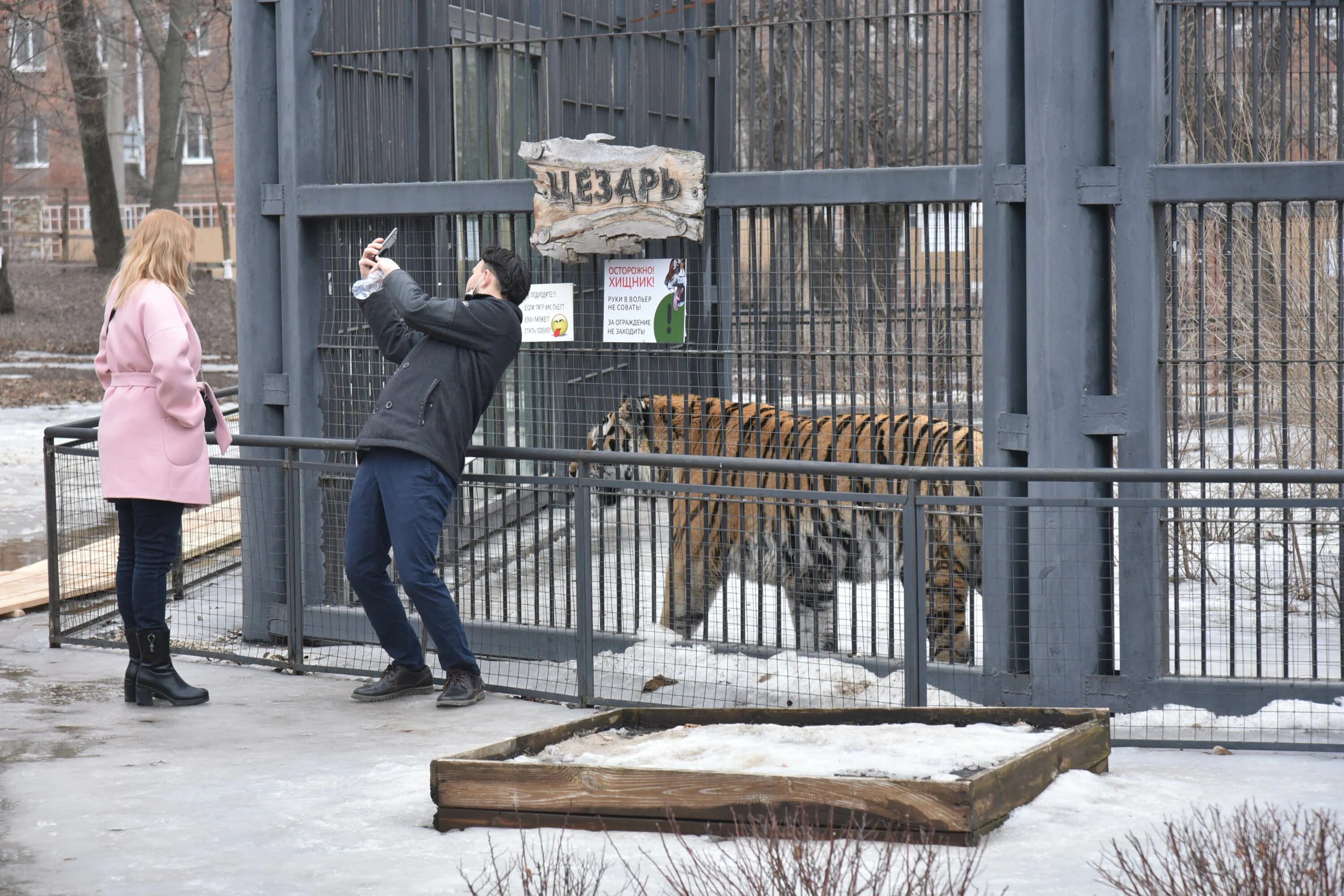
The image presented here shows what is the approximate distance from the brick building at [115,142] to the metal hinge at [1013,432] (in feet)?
75.7

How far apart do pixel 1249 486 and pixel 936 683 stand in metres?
3.25

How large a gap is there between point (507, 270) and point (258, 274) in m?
2.17

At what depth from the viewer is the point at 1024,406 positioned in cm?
648

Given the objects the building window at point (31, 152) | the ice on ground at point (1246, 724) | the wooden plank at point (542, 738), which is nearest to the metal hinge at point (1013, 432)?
the ice on ground at point (1246, 724)

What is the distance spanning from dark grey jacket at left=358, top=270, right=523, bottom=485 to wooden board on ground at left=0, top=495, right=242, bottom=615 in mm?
1976

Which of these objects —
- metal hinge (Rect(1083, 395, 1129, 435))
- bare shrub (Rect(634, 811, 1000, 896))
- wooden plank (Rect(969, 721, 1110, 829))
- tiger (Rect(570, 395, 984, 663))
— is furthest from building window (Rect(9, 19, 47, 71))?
bare shrub (Rect(634, 811, 1000, 896))

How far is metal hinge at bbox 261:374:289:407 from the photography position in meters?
7.84

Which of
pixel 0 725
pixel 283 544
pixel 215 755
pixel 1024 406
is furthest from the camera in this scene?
pixel 283 544

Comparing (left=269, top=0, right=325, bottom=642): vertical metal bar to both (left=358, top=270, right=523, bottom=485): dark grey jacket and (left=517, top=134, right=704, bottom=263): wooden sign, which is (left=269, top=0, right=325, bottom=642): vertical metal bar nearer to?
(left=517, top=134, right=704, bottom=263): wooden sign

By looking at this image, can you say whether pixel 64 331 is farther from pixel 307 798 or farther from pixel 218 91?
pixel 307 798

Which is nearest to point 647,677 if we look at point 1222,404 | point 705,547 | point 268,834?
point 705,547

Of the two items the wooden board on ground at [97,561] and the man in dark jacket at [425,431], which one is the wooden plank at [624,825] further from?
the wooden board on ground at [97,561]

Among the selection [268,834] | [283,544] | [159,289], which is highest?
[159,289]

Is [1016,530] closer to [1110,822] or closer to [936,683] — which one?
[936,683]
